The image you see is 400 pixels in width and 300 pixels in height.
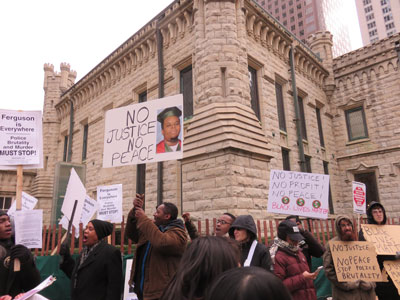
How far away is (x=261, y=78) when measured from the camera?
1307 centimetres

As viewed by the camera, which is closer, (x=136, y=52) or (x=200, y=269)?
(x=200, y=269)

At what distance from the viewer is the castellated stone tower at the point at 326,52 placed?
1834cm

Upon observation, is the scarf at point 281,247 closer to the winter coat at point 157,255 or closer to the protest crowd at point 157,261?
the protest crowd at point 157,261

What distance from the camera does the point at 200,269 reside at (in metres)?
1.62

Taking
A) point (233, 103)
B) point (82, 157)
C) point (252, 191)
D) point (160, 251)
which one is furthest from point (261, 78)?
point (82, 157)

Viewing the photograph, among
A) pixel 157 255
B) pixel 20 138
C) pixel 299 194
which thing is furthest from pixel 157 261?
pixel 20 138

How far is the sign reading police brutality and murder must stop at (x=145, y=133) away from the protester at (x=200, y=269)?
2655mm

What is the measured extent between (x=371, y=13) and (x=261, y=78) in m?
101

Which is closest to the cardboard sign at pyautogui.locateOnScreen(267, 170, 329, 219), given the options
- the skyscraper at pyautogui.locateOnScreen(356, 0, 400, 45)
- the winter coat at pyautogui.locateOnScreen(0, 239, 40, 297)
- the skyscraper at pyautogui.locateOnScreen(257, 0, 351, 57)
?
the winter coat at pyautogui.locateOnScreen(0, 239, 40, 297)

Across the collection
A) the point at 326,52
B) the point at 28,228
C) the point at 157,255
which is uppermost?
the point at 326,52

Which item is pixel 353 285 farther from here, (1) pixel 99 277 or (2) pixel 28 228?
(2) pixel 28 228

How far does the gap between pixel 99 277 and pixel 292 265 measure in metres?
2.25

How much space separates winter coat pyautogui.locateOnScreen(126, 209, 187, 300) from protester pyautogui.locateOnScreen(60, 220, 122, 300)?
0.25 meters

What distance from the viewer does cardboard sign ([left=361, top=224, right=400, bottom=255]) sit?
3.82 meters
